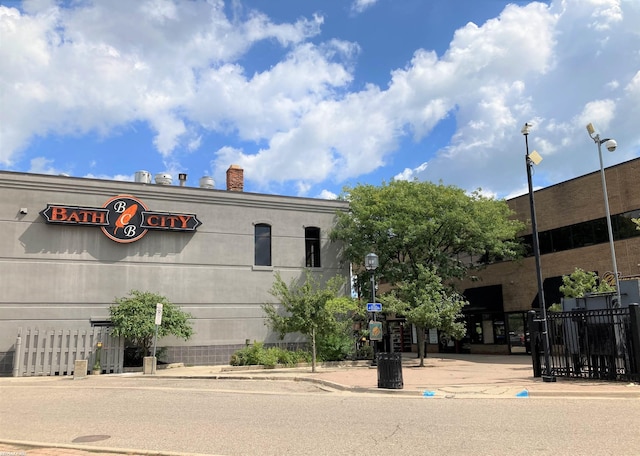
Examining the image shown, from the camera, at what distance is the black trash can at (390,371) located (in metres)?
14.2

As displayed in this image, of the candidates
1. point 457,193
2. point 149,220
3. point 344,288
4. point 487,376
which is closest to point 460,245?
point 457,193

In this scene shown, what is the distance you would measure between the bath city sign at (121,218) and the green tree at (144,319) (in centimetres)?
Result: 293

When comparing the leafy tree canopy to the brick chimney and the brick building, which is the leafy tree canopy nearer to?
the brick building

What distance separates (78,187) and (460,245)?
18.4 meters

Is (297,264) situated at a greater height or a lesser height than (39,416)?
greater

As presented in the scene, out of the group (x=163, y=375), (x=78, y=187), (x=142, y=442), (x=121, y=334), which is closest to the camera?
(x=142, y=442)

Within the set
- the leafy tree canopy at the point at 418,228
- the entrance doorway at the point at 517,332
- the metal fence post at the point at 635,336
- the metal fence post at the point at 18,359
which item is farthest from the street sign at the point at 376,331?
the entrance doorway at the point at 517,332

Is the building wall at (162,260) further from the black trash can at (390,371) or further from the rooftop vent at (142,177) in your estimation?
the black trash can at (390,371)

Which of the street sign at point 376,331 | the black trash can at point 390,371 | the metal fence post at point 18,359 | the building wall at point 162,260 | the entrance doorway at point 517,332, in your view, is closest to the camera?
the black trash can at point 390,371

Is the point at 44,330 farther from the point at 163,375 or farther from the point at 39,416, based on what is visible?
the point at 39,416

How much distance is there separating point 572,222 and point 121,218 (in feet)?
72.3

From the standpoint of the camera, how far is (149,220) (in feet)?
80.3

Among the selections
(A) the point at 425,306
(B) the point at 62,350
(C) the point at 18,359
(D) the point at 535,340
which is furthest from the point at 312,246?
(D) the point at 535,340

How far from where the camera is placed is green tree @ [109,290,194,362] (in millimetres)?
21312
